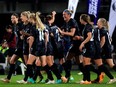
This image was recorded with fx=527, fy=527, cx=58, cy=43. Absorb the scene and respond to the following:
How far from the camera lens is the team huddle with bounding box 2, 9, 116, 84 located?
45.6 ft

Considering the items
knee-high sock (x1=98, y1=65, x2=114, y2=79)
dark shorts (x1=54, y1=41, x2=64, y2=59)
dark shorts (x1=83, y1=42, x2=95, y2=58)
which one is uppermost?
dark shorts (x1=83, y1=42, x2=95, y2=58)

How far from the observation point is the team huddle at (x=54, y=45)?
13.9m

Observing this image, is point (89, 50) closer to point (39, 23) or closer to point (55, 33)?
point (39, 23)

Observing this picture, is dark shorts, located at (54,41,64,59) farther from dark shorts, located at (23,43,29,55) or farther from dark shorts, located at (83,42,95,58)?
dark shorts, located at (83,42,95,58)

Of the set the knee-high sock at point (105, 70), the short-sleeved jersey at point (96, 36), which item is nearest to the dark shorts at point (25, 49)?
the short-sleeved jersey at point (96, 36)

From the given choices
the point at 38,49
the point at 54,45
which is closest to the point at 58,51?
the point at 54,45

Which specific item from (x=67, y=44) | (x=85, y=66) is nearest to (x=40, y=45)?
(x=85, y=66)

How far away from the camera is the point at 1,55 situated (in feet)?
75.7

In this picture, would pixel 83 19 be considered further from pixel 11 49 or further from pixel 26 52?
pixel 11 49

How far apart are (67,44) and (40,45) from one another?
10.5 feet

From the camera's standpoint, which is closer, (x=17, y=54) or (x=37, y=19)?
(x=37, y=19)

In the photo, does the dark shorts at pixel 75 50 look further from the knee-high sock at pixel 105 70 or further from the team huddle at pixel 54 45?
the knee-high sock at pixel 105 70

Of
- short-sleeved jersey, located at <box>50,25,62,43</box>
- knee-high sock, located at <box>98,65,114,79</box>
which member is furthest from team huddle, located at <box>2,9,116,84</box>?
short-sleeved jersey, located at <box>50,25,62,43</box>

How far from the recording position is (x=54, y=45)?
1498 cm
